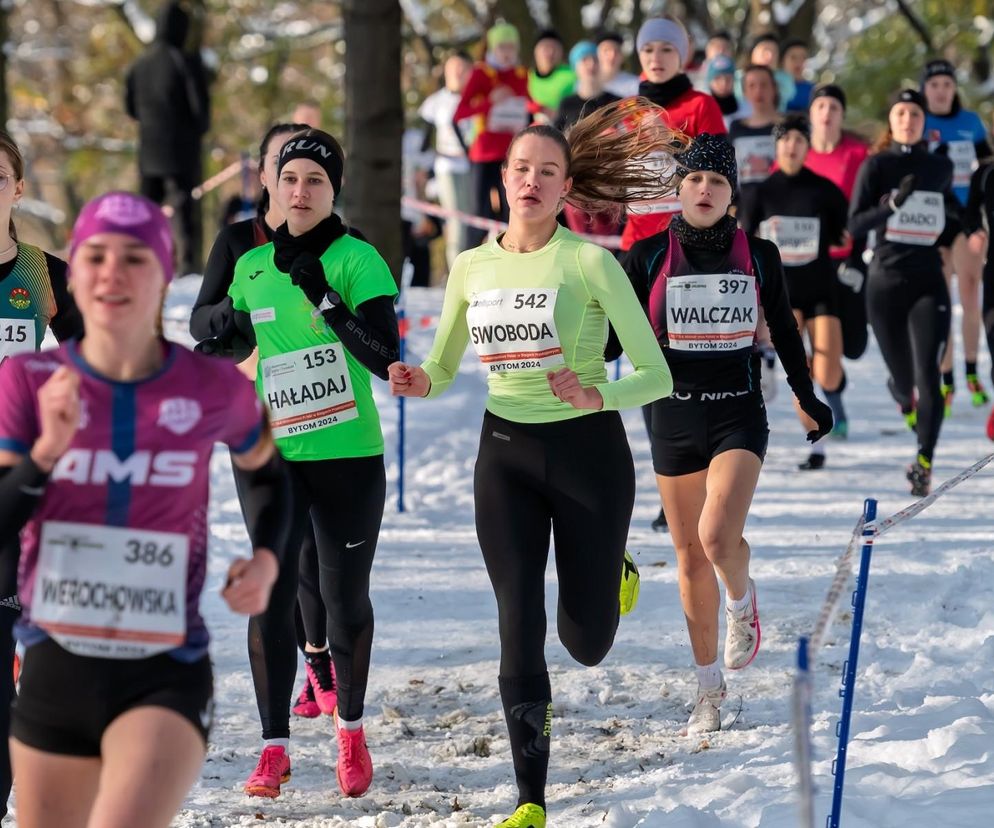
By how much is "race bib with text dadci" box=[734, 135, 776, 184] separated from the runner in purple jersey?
27.4 feet

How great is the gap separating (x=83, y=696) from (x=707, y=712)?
3.07 m

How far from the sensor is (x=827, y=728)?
5777mm

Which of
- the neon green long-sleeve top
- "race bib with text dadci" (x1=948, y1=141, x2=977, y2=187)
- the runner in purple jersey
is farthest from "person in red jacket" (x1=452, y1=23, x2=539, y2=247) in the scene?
the runner in purple jersey

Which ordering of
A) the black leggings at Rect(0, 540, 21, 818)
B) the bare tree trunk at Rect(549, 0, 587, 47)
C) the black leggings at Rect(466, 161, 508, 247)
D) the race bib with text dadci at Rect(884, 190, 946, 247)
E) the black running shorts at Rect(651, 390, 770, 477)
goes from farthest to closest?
the bare tree trunk at Rect(549, 0, 587, 47)
the black leggings at Rect(466, 161, 508, 247)
the race bib with text dadci at Rect(884, 190, 946, 247)
the black running shorts at Rect(651, 390, 770, 477)
the black leggings at Rect(0, 540, 21, 818)

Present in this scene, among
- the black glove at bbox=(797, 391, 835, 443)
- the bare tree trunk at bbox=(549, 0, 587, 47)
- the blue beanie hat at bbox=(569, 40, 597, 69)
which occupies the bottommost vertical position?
the black glove at bbox=(797, 391, 835, 443)

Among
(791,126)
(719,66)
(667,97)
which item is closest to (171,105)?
(719,66)

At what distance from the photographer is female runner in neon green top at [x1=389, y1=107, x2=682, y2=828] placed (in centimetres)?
507

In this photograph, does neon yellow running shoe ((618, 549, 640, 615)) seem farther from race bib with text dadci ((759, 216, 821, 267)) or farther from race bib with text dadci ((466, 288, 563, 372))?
race bib with text dadci ((759, 216, 821, 267))

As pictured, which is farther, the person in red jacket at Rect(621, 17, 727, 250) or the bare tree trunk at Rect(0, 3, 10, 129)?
the bare tree trunk at Rect(0, 3, 10, 129)

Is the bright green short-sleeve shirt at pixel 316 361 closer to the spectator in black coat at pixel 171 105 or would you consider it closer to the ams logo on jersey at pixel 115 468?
the ams logo on jersey at pixel 115 468

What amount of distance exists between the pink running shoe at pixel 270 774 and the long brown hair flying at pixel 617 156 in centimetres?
216

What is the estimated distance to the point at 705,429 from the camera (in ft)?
20.1

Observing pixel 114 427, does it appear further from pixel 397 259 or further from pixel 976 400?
pixel 976 400

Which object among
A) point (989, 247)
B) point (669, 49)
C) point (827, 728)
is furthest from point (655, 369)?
point (989, 247)
